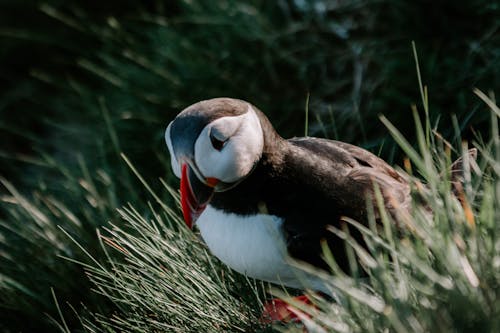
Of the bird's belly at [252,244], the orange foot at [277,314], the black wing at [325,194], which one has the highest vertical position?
the black wing at [325,194]

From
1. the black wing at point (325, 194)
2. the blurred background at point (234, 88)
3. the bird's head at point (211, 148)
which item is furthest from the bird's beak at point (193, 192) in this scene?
the blurred background at point (234, 88)

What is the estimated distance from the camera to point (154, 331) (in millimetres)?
1651

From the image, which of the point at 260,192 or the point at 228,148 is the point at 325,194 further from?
the point at 228,148

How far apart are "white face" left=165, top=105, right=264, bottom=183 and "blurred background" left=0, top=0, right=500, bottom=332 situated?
0.55 m

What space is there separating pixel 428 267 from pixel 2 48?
11.2 feet

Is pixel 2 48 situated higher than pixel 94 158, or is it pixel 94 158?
pixel 2 48

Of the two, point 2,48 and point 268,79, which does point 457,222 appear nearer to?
point 268,79

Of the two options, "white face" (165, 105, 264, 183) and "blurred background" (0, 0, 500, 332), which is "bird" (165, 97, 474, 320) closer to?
"white face" (165, 105, 264, 183)

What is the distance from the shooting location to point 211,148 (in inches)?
59.9

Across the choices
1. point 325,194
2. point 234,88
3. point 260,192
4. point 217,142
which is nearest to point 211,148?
point 217,142

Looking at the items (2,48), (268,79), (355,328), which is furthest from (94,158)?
(355,328)

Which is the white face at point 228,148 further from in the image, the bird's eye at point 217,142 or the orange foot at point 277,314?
the orange foot at point 277,314

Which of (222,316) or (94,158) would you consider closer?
(222,316)

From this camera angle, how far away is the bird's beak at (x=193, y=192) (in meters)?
1.55
